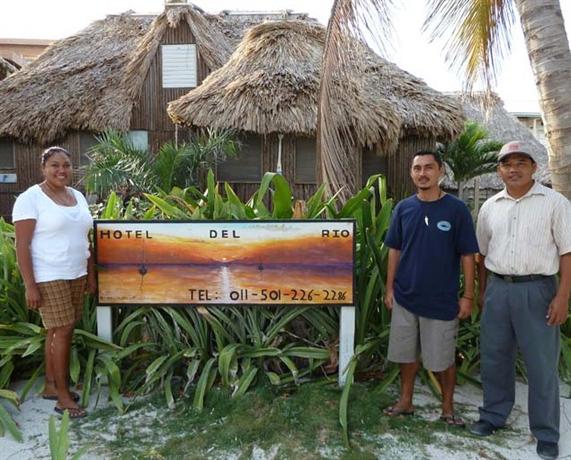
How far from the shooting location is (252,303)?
12.1ft

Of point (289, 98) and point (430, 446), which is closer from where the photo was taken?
point (430, 446)

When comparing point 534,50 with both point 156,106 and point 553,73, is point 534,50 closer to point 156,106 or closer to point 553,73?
point 553,73

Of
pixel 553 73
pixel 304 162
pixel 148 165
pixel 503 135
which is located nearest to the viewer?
pixel 553 73

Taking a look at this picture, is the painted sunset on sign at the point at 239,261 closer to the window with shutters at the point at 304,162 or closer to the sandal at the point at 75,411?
the sandal at the point at 75,411

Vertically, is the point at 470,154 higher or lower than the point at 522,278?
higher

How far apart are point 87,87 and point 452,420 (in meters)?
12.1

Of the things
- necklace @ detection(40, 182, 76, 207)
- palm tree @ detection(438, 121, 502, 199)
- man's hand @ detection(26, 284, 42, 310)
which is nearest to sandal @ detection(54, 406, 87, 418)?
man's hand @ detection(26, 284, 42, 310)

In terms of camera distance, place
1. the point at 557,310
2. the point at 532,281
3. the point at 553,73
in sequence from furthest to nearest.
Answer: the point at 553,73
the point at 532,281
the point at 557,310

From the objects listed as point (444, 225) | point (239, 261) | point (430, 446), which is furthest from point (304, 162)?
point (430, 446)

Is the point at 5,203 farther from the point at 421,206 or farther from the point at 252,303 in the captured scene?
the point at 421,206

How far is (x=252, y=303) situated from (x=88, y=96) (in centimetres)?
1077

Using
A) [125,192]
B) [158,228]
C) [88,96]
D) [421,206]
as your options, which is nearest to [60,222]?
[158,228]

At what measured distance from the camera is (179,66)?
13.0 metres

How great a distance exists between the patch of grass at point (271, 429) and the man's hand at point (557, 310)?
0.78 metres
